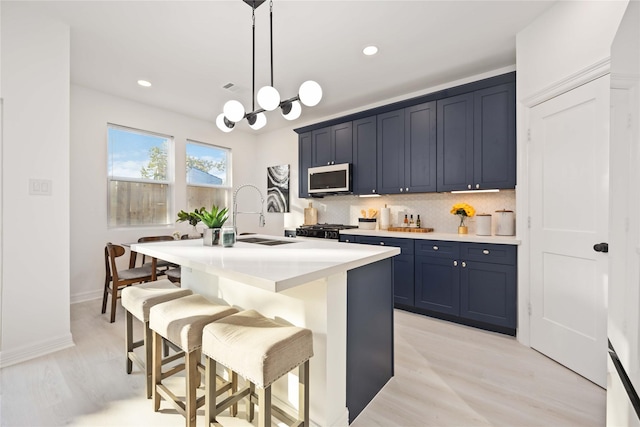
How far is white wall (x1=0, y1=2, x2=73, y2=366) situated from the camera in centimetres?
219

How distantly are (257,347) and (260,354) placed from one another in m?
0.04

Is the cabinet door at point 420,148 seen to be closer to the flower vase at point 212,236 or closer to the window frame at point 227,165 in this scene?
the flower vase at point 212,236

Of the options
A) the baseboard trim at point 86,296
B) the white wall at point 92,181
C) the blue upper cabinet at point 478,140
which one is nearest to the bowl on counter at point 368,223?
the blue upper cabinet at point 478,140

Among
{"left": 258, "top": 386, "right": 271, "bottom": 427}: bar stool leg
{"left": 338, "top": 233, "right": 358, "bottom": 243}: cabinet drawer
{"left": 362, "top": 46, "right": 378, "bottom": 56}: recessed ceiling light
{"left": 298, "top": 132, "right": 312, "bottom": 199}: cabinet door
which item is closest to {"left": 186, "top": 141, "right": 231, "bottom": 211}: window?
{"left": 298, "top": 132, "right": 312, "bottom": 199}: cabinet door

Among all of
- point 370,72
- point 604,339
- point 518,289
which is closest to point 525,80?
point 370,72

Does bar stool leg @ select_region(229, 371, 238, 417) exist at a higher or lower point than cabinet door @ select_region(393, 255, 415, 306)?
lower

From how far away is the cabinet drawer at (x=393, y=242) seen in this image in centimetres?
331

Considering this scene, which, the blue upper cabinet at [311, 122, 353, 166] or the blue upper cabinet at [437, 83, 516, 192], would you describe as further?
the blue upper cabinet at [311, 122, 353, 166]

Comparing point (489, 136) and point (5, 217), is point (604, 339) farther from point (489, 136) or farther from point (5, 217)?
point (5, 217)

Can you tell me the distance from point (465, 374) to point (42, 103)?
3.86 meters

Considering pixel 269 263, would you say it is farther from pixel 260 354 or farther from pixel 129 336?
pixel 129 336

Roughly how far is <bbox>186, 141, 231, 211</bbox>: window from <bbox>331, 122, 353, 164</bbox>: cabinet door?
223cm

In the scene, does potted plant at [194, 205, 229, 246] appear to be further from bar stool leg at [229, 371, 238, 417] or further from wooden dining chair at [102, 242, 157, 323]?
wooden dining chair at [102, 242, 157, 323]

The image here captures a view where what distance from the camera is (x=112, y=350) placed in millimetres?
2383
